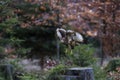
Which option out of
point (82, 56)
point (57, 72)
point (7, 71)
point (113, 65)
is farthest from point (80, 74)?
point (113, 65)

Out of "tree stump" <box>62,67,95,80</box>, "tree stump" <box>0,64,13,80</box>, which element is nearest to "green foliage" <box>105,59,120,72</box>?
"tree stump" <box>0,64,13,80</box>

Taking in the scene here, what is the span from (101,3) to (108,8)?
40cm

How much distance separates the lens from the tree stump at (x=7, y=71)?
5629 millimetres

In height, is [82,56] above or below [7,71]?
above

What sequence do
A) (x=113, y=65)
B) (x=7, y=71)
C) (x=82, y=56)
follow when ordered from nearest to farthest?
(x=82, y=56) < (x=7, y=71) < (x=113, y=65)

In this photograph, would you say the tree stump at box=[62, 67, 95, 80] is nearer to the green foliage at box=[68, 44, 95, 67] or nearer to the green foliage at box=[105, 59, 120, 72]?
the green foliage at box=[68, 44, 95, 67]

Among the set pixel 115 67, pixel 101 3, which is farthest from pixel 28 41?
pixel 115 67

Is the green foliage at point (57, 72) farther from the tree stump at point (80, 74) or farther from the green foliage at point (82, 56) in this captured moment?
the green foliage at point (82, 56)

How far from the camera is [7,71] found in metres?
5.63

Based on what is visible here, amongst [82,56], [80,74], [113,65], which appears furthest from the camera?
[113,65]

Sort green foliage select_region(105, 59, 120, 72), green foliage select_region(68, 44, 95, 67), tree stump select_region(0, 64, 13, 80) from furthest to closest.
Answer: green foliage select_region(105, 59, 120, 72), tree stump select_region(0, 64, 13, 80), green foliage select_region(68, 44, 95, 67)

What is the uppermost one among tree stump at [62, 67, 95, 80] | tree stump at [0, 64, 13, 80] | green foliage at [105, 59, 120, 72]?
tree stump at [62, 67, 95, 80]

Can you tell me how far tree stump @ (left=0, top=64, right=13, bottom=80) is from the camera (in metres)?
5.63

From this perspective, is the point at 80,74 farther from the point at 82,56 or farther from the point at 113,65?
the point at 113,65
